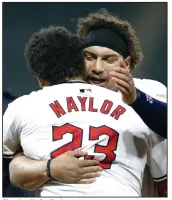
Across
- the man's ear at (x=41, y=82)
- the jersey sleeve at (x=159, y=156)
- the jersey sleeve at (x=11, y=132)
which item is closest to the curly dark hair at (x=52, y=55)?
the man's ear at (x=41, y=82)

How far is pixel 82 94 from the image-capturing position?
1.13 m

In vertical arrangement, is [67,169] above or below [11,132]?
below

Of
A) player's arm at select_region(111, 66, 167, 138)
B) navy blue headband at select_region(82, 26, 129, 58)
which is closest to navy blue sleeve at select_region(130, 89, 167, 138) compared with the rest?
player's arm at select_region(111, 66, 167, 138)

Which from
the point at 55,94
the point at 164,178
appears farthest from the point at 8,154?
the point at 164,178

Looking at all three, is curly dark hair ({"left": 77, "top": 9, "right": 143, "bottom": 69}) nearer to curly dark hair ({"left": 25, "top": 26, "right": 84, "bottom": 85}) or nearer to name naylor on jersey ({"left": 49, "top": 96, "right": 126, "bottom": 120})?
curly dark hair ({"left": 25, "top": 26, "right": 84, "bottom": 85})

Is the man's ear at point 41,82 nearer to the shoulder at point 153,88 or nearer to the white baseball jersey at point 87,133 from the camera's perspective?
the white baseball jersey at point 87,133

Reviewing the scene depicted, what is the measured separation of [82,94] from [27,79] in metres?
0.21

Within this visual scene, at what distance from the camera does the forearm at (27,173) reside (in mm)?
1062

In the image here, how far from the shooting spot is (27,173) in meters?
1.08

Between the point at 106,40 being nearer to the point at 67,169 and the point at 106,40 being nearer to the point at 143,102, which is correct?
the point at 143,102

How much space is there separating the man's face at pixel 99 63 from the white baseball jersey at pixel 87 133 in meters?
0.09

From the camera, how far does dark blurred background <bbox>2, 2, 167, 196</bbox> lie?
3.98ft

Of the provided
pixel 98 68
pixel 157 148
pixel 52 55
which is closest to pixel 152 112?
pixel 157 148

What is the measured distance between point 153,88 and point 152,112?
0.18 metres
